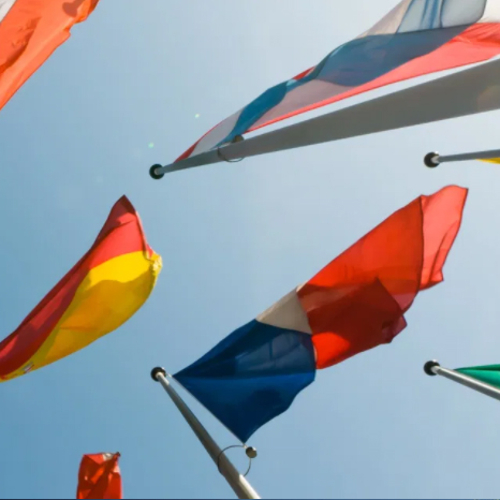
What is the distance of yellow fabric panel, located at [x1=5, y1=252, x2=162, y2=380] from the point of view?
20.8 ft

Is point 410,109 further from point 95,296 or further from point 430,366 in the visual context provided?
point 430,366

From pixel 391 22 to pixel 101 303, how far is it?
4335 millimetres

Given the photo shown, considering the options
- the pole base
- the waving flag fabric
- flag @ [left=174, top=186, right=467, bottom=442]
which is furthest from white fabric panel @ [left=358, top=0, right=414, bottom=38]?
the pole base

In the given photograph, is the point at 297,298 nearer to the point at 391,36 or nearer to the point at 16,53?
the point at 391,36

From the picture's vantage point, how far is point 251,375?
629 centimetres

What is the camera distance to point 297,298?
6680 millimetres

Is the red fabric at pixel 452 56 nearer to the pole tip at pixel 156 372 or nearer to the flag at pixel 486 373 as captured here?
the pole tip at pixel 156 372

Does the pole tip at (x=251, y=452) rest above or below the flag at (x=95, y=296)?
below

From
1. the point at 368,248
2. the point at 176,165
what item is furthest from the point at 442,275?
the point at 176,165

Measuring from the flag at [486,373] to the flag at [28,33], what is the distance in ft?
20.8

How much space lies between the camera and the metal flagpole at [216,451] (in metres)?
4.71

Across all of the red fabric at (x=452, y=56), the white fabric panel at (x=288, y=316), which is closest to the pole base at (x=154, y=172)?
the red fabric at (x=452, y=56)

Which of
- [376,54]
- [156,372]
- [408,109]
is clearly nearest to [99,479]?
[156,372]

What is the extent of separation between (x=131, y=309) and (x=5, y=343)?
4.58ft
